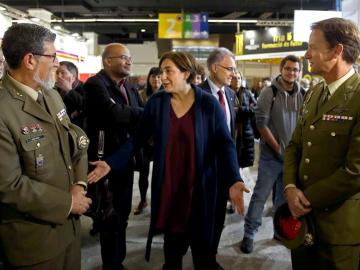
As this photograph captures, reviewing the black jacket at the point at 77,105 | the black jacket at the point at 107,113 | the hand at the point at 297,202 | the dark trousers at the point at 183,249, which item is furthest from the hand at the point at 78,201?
the black jacket at the point at 77,105

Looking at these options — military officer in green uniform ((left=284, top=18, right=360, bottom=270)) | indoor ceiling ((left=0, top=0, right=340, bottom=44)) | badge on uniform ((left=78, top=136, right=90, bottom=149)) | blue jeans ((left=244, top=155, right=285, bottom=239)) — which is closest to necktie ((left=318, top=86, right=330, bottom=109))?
military officer in green uniform ((left=284, top=18, right=360, bottom=270))

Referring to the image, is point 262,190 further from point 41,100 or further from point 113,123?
point 41,100

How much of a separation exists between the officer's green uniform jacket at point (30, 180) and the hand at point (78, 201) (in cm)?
5

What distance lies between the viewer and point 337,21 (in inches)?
64.9

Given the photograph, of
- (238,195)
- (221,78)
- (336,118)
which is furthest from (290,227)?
(221,78)

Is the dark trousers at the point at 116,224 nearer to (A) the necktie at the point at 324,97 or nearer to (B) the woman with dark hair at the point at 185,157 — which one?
(B) the woman with dark hair at the point at 185,157

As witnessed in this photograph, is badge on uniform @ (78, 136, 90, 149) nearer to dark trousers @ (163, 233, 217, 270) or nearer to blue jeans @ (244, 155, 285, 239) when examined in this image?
dark trousers @ (163, 233, 217, 270)

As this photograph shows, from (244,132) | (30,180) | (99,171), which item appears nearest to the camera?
(30,180)

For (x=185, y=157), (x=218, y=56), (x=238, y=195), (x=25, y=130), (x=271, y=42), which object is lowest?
(x=238, y=195)

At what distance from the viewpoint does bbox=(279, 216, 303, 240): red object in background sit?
1.75 meters

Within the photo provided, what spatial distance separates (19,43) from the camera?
1.54 meters

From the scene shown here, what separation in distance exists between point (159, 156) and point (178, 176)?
0.16 m

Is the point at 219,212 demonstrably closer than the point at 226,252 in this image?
Yes

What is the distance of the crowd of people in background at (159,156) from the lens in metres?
1.49
